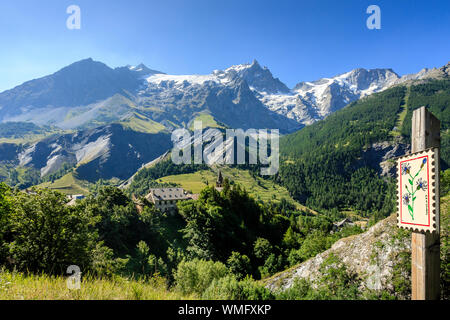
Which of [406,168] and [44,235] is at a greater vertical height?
[406,168]

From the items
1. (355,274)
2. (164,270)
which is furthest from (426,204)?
(164,270)

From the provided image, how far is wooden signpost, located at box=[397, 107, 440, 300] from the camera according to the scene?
5.27 meters

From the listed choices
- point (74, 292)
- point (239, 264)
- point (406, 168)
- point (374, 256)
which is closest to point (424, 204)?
point (406, 168)

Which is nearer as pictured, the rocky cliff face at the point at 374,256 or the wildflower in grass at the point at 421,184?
the wildflower in grass at the point at 421,184

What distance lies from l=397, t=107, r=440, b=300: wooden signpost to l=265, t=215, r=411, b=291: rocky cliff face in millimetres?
6842

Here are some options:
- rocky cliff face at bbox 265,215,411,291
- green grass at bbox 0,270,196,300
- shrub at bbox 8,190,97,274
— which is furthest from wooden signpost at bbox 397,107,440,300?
shrub at bbox 8,190,97,274

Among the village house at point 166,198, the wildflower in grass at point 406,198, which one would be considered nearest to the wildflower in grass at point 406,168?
the wildflower in grass at point 406,198

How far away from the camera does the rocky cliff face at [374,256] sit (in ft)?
38.1

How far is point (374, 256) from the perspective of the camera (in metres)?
13.0

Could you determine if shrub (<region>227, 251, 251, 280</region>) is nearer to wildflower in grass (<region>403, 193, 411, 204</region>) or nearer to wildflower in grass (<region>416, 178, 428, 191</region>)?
wildflower in grass (<region>403, 193, 411, 204</region>)

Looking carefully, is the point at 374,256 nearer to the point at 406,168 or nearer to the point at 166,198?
the point at 406,168

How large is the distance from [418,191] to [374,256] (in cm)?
948

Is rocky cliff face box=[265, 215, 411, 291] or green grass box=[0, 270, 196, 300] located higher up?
green grass box=[0, 270, 196, 300]

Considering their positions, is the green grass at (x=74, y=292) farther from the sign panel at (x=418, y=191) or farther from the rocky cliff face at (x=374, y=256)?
the rocky cliff face at (x=374, y=256)
